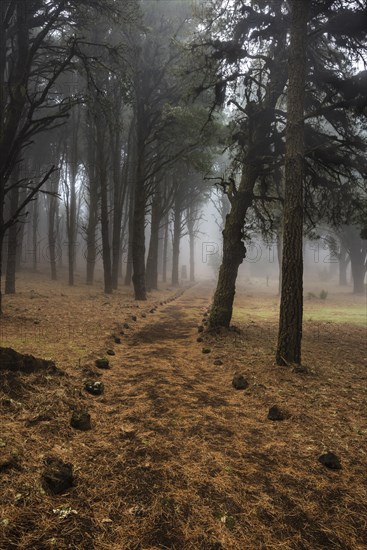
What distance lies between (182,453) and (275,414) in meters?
1.48

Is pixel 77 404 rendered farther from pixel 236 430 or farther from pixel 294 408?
pixel 294 408

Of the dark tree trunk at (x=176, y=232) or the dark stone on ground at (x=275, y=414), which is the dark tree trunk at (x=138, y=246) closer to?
the dark tree trunk at (x=176, y=232)

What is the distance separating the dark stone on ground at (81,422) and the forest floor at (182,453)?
58 millimetres

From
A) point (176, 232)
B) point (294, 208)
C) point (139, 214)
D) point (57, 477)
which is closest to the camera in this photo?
point (57, 477)

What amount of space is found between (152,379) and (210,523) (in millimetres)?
3128

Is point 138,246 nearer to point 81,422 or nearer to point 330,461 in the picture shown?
point 81,422

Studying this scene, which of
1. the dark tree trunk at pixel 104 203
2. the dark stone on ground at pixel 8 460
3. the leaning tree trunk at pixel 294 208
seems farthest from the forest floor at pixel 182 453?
the dark tree trunk at pixel 104 203

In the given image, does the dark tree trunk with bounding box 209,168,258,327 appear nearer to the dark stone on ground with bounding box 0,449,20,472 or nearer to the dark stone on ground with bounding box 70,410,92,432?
the dark stone on ground with bounding box 70,410,92,432

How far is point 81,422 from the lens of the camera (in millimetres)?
3588

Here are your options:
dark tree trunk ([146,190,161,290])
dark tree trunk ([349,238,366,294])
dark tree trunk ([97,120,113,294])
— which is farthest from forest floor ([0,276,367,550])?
dark tree trunk ([349,238,366,294])

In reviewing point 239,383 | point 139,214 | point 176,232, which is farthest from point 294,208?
point 176,232

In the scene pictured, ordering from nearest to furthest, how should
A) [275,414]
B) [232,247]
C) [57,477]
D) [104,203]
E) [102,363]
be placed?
[57,477] → [275,414] → [102,363] → [232,247] → [104,203]

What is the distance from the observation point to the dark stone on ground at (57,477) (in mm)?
2539

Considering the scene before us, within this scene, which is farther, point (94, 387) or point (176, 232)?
point (176, 232)
